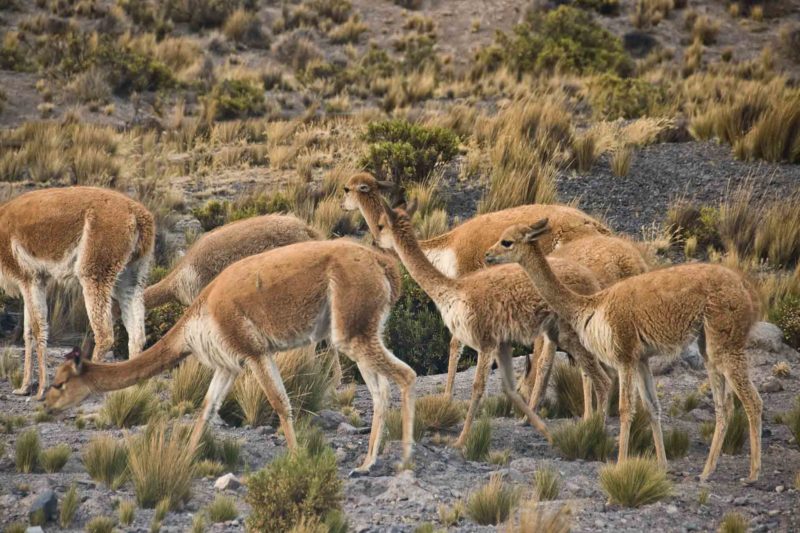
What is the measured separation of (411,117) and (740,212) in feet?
30.1

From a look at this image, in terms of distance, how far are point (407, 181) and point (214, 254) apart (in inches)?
227

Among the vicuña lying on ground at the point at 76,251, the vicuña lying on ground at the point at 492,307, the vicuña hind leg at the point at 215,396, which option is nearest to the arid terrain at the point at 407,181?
the vicuña hind leg at the point at 215,396

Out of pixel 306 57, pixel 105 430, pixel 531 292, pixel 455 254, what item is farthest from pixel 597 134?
pixel 306 57

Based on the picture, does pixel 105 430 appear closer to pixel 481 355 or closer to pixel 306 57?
pixel 481 355

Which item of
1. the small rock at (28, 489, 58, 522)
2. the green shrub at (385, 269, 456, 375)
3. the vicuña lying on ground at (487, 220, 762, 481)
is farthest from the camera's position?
the green shrub at (385, 269, 456, 375)

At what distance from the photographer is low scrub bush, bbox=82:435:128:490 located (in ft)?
23.4

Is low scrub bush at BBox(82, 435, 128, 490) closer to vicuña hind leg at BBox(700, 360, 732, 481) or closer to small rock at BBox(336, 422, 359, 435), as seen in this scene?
small rock at BBox(336, 422, 359, 435)

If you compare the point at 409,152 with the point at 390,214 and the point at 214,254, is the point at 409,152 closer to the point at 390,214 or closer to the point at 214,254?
the point at 214,254

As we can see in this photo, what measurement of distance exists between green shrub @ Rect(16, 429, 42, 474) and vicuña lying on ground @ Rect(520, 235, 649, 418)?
3.86 meters

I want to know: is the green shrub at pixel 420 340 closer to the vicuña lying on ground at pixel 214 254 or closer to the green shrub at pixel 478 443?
the vicuña lying on ground at pixel 214 254

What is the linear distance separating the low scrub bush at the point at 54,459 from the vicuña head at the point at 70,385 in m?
0.33

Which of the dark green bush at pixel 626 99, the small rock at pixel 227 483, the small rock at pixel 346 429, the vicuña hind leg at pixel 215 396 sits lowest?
the small rock at pixel 346 429

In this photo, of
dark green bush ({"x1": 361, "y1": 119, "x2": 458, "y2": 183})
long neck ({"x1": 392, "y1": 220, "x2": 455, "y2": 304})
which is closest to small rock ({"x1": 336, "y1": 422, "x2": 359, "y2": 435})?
long neck ({"x1": 392, "y1": 220, "x2": 455, "y2": 304})

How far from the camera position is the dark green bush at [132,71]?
79.0 ft
